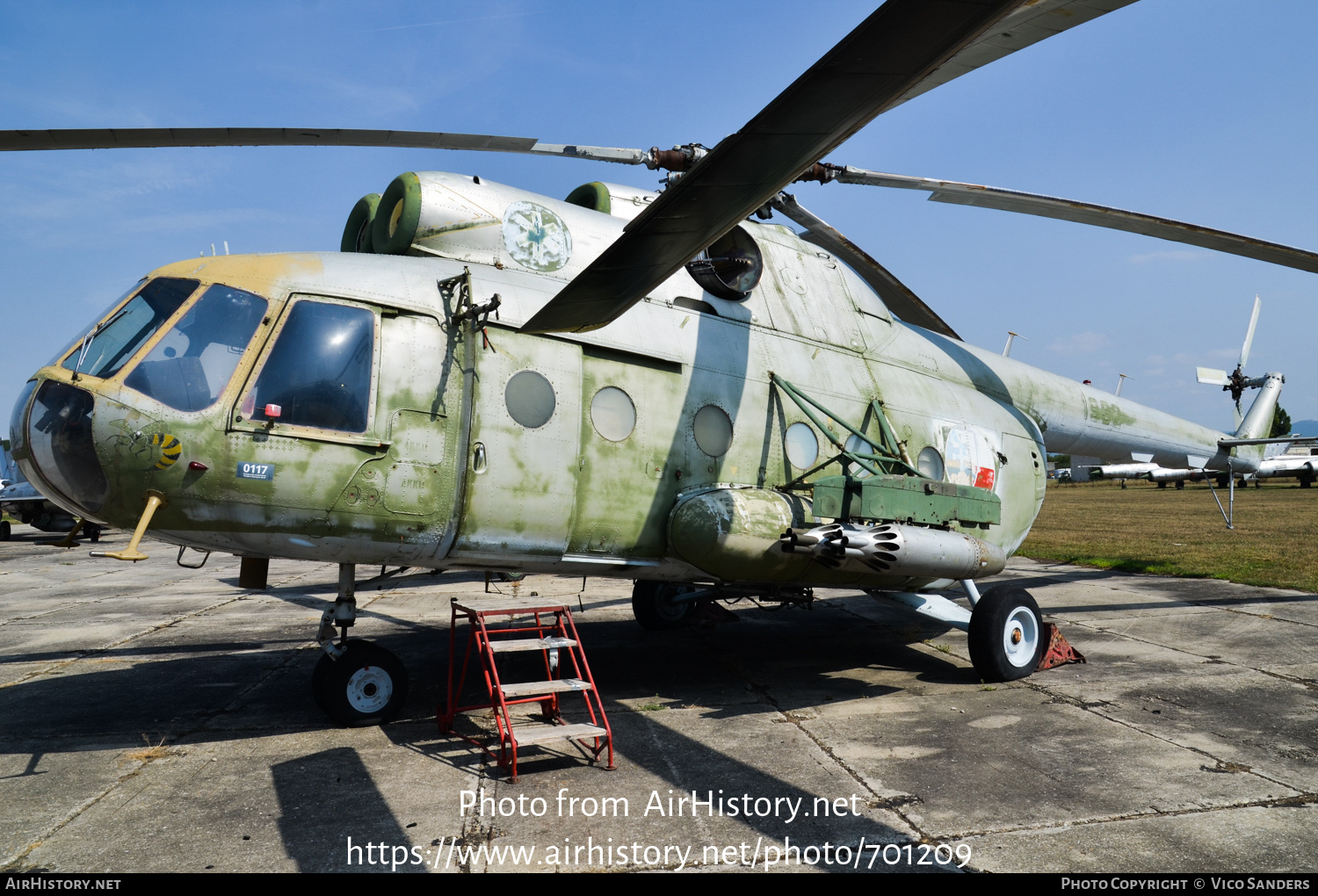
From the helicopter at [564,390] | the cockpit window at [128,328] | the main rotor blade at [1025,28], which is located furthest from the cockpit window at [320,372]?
the main rotor blade at [1025,28]

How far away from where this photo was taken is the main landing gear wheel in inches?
241

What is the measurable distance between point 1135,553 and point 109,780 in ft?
66.0

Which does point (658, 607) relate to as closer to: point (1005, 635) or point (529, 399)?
point (1005, 635)

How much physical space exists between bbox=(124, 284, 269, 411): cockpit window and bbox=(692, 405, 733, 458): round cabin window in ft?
11.4

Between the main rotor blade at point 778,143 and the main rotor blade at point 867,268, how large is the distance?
3.54 m

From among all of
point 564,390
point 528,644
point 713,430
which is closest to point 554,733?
point 528,644

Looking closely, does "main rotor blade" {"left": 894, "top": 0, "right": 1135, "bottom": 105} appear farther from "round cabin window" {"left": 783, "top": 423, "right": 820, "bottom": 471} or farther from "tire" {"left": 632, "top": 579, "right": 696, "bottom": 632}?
"tire" {"left": 632, "top": 579, "right": 696, "bottom": 632}

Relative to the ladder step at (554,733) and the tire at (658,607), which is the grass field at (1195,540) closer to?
the tire at (658,607)

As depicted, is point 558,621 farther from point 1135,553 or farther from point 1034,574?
point 1135,553

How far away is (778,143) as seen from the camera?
409 cm

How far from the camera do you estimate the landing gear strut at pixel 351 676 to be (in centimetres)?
614

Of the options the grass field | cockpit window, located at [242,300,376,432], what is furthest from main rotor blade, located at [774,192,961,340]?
the grass field

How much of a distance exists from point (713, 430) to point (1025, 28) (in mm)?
3668

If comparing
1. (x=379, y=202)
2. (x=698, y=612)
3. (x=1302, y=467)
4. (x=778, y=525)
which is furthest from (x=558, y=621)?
(x=1302, y=467)
